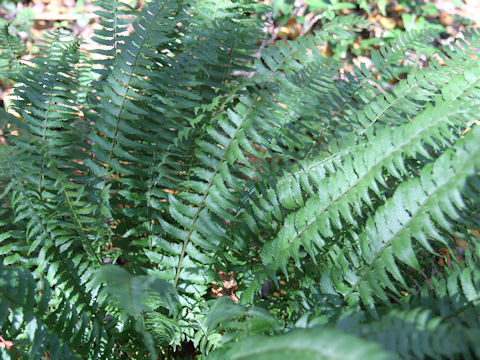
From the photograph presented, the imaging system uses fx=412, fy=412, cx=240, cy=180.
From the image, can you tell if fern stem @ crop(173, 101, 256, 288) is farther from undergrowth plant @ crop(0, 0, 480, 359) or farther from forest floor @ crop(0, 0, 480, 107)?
forest floor @ crop(0, 0, 480, 107)

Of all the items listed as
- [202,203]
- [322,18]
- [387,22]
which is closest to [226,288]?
[202,203]

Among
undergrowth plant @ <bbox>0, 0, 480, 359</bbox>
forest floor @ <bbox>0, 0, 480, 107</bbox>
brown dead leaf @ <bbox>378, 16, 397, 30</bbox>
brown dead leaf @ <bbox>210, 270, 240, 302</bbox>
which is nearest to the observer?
undergrowth plant @ <bbox>0, 0, 480, 359</bbox>

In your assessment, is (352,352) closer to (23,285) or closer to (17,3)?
(23,285)

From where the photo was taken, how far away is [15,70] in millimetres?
1877

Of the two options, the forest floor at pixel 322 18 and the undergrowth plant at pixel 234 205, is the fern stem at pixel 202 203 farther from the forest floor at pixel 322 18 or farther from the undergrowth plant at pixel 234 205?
the forest floor at pixel 322 18

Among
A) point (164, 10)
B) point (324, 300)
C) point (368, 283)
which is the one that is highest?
point (164, 10)

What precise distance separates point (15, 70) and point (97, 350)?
4.21 ft

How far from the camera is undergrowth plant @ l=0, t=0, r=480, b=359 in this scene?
3.91 ft

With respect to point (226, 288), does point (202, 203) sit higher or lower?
higher

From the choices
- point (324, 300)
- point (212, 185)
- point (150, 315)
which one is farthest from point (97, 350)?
point (324, 300)

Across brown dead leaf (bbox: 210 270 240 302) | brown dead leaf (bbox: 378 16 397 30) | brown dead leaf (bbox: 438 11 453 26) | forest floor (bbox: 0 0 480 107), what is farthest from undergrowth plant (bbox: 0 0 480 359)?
brown dead leaf (bbox: 438 11 453 26)

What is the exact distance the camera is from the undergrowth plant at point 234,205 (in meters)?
1.19

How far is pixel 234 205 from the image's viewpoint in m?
1.46

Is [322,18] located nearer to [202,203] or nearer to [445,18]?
[445,18]
